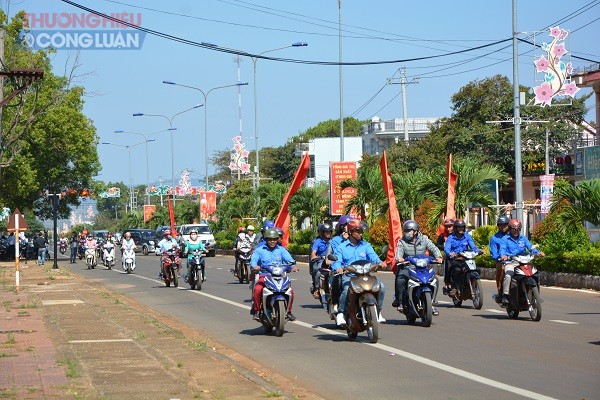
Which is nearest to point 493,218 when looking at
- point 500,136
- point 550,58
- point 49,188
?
point 550,58

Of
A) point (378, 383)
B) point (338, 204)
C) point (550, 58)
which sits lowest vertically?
point (378, 383)

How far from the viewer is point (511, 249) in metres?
17.7

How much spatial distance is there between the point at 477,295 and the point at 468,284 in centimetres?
39

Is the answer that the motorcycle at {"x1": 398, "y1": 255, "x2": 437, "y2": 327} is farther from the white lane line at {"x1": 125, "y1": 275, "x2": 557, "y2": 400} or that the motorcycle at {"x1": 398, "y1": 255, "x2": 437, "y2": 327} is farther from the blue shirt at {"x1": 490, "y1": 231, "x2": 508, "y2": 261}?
the blue shirt at {"x1": 490, "y1": 231, "x2": 508, "y2": 261}

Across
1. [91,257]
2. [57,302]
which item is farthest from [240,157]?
[57,302]

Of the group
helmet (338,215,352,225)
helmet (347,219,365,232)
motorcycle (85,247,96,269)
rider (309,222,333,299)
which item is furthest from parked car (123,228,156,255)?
helmet (347,219,365,232)

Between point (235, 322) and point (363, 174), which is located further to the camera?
point (363, 174)

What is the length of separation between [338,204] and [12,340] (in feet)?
99.6

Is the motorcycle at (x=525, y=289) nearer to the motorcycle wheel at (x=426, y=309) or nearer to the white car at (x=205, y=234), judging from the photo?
the motorcycle wheel at (x=426, y=309)

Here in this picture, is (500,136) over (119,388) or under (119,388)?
over

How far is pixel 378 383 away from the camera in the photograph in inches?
426

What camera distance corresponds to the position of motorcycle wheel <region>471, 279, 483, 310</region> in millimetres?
19562

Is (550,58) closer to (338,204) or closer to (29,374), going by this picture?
(338,204)

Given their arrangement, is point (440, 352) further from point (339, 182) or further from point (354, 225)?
point (339, 182)
